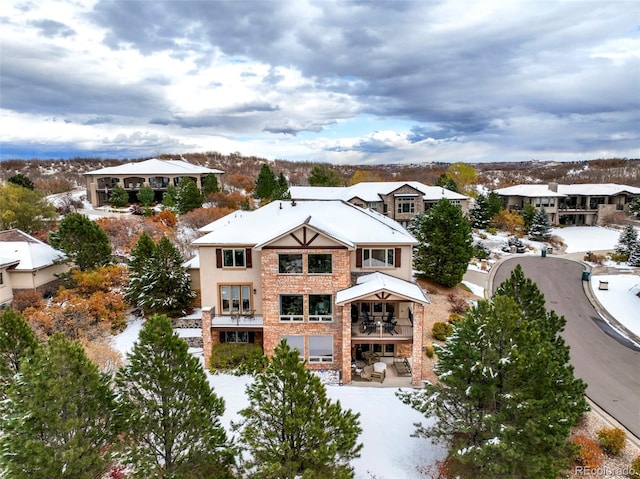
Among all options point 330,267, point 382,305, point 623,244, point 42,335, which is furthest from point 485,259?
point 42,335

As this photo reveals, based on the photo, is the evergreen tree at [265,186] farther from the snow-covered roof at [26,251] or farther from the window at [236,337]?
the window at [236,337]

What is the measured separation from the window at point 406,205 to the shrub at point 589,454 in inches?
1759

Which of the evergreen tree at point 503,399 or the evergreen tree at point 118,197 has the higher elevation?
the evergreen tree at point 118,197

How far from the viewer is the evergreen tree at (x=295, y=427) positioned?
12.5 metres

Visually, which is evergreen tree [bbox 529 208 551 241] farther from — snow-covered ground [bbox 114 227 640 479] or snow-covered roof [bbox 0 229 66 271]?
snow-covered roof [bbox 0 229 66 271]

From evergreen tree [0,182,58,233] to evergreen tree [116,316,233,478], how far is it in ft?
121

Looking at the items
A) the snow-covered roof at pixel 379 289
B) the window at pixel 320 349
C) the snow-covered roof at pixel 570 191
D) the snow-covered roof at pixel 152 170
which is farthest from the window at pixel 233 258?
the snow-covered roof at pixel 570 191

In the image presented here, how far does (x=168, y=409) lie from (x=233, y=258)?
39.2 ft

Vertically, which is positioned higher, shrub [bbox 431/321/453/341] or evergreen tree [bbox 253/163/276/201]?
evergreen tree [bbox 253/163/276/201]

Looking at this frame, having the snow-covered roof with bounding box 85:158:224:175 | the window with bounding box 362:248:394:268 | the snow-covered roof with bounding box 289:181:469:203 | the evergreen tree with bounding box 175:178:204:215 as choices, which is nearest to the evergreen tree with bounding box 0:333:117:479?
the window with bounding box 362:248:394:268

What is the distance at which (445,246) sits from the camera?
35750mm

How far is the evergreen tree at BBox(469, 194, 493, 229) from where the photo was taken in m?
63.0

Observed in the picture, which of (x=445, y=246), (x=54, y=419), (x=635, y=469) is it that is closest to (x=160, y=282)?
(x=54, y=419)

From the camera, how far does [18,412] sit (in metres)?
11.9
